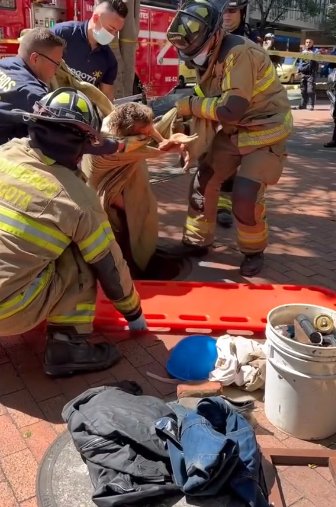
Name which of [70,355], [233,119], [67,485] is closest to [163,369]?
[70,355]

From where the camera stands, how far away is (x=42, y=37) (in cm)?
330

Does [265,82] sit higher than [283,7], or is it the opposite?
[283,7]

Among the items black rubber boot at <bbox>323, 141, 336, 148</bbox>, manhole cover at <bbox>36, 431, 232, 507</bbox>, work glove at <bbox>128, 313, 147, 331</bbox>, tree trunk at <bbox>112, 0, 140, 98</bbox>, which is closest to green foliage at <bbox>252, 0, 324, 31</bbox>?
black rubber boot at <bbox>323, 141, 336, 148</bbox>

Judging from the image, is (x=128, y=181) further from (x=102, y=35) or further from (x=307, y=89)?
(x=307, y=89)

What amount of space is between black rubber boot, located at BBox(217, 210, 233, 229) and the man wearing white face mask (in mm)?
1628

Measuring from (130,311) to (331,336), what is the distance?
108 centimetres

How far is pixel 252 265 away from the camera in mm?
4078

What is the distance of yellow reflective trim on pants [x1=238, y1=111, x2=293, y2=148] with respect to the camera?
3.80 m

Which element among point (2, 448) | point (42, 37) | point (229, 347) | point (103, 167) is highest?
point (42, 37)

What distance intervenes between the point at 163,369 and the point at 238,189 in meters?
1.55

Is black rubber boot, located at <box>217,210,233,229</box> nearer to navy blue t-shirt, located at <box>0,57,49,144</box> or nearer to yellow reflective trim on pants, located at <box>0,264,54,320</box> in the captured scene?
navy blue t-shirt, located at <box>0,57,49,144</box>

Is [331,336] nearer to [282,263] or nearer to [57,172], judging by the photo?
[57,172]

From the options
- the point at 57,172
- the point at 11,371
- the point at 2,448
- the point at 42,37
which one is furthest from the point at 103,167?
the point at 2,448

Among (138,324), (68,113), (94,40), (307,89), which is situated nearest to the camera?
(68,113)
